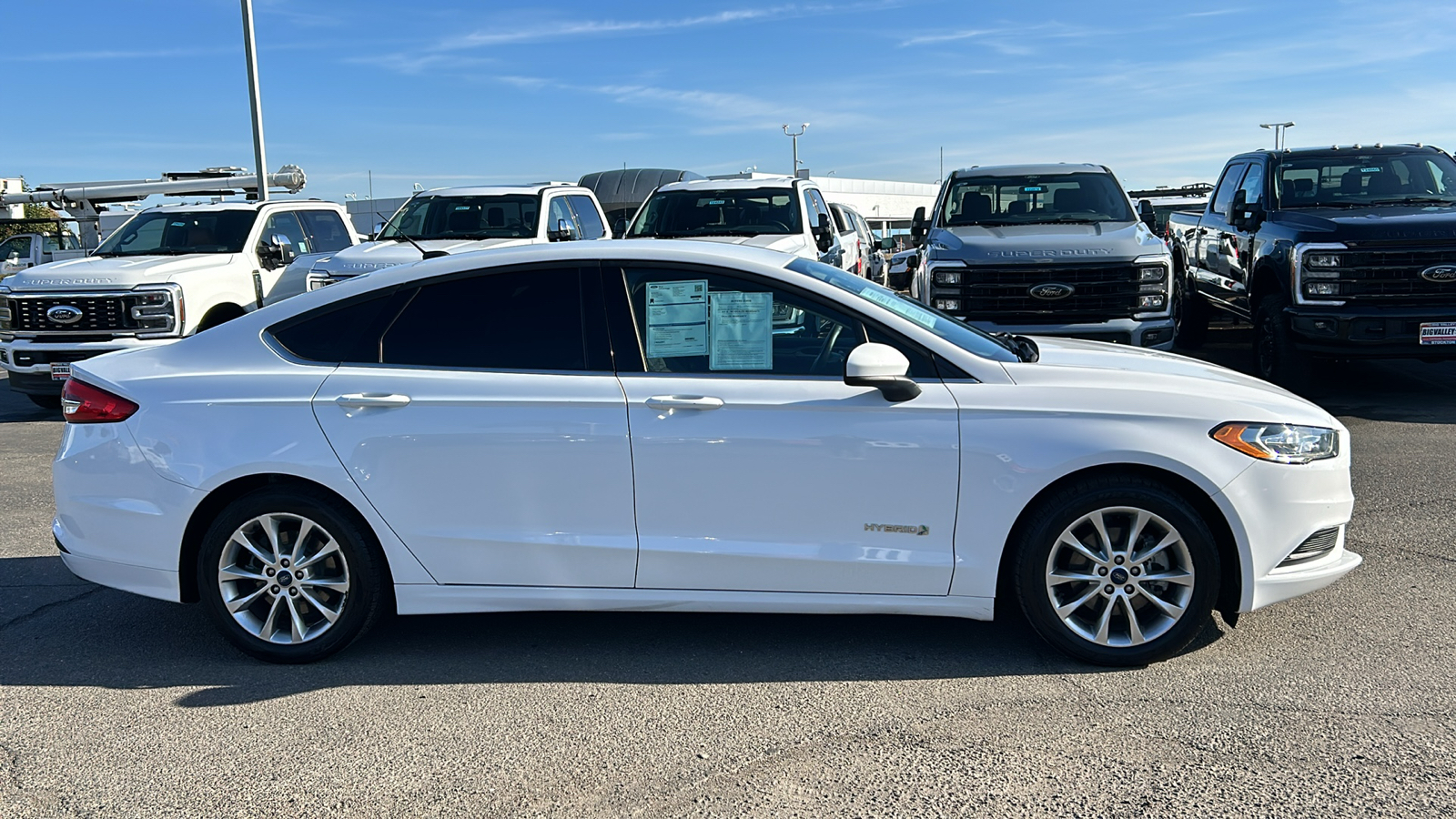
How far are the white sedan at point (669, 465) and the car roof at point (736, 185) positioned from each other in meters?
9.00

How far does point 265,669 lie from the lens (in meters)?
4.56

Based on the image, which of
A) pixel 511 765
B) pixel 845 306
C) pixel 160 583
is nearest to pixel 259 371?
pixel 160 583

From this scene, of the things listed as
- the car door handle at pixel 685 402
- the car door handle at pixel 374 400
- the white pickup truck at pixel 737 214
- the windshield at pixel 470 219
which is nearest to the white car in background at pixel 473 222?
the windshield at pixel 470 219

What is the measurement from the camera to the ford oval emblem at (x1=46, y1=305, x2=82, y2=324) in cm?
1119

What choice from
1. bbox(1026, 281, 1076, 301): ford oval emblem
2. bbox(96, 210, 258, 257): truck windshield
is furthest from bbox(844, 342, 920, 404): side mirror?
bbox(96, 210, 258, 257): truck windshield

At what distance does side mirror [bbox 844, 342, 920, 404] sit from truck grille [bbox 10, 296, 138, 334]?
9.31 metres

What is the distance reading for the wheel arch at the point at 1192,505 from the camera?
423 cm

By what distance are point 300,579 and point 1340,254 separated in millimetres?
8696

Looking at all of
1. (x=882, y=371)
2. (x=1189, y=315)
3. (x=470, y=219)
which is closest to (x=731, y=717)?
(x=882, y=371)

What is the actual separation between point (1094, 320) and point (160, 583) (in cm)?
769

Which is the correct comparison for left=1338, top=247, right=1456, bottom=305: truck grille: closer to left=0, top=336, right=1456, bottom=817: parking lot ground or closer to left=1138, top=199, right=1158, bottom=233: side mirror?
left=1138, top=199, right=1158, bottom=233: side mirror

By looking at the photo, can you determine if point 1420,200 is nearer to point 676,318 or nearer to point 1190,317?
point 1190,317

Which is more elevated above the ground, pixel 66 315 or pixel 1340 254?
pixel 1340 254

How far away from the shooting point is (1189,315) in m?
14.2
